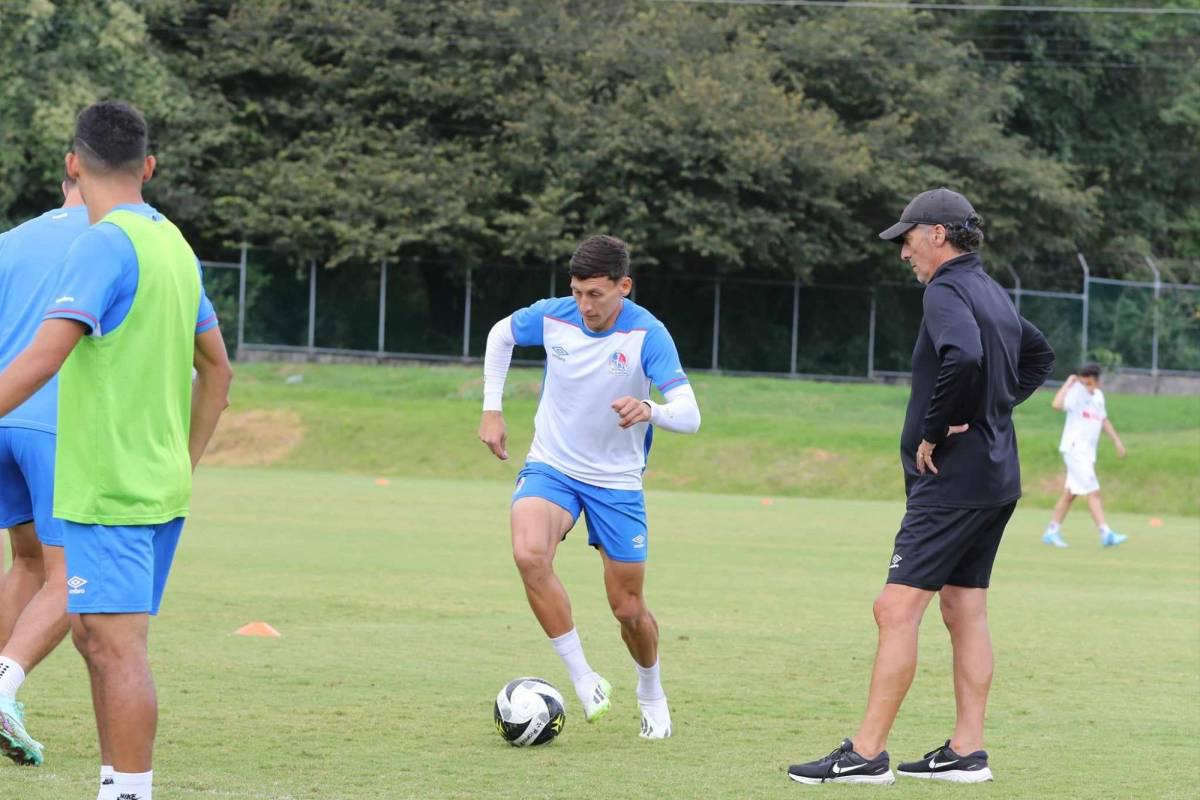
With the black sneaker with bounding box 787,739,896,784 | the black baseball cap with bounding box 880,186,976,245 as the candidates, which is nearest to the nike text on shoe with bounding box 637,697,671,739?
the black sneaker with bounding box 787,739,896,784

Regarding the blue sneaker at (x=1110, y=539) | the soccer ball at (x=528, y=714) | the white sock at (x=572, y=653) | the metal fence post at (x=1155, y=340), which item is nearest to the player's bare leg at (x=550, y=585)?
the white sock at (x=572, y=653)

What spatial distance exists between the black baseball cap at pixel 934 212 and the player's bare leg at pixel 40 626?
3595mm

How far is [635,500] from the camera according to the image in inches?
339

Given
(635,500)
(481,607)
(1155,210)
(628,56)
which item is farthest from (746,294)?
(635,500)

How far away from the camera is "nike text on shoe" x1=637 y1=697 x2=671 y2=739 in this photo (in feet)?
27.0

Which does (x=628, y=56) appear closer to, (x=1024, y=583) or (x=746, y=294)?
(x=746, y=294)

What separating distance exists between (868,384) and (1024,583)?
28.4m

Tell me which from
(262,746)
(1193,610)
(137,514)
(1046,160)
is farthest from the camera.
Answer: (1046,160)

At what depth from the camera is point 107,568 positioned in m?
5.70

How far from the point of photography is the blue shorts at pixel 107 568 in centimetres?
569

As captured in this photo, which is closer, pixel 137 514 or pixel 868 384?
pixel 137 514

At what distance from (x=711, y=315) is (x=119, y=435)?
39.5m

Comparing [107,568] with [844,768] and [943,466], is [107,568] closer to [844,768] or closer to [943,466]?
[844,768]

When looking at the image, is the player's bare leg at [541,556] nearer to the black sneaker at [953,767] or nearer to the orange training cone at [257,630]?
the black sneaker at [953,767]
